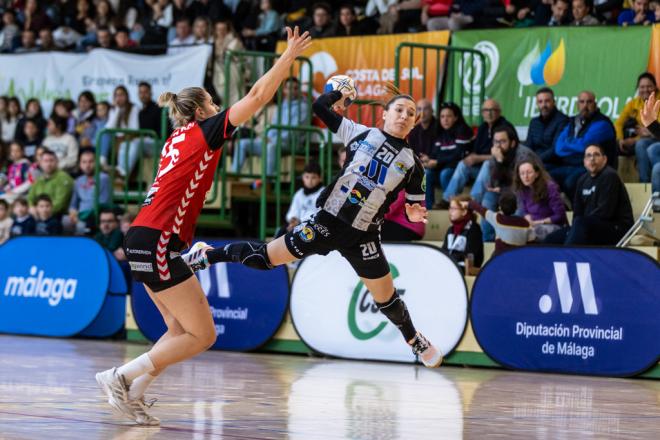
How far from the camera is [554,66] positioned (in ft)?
52.5

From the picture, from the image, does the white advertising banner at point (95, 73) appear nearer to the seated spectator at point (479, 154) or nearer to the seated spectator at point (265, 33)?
the seated spectator at point (265, 33)

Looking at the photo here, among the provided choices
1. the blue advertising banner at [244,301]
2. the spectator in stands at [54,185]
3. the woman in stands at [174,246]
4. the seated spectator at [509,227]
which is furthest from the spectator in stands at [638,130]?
the spectator in stands at [54,185]

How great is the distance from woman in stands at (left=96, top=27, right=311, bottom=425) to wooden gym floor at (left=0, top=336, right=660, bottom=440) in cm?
28

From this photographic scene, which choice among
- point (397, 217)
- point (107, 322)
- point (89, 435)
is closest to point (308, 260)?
point (397, 217)

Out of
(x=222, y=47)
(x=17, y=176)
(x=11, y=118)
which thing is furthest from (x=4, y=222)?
(x=222, y=47)

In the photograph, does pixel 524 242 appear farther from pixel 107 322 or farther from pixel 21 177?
pixel 21 177

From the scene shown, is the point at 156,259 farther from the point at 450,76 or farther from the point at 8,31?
the point at 8,31

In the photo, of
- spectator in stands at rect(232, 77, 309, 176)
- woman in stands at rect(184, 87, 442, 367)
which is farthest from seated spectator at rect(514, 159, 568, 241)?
woman in stands at rect(184, 87, 442, 367)

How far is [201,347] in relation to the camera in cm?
748

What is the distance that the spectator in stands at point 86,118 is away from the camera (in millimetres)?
20078

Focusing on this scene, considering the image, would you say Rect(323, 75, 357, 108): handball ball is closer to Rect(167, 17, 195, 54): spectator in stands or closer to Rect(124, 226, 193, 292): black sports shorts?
Rect(124, 226, 193, 292): black sports shorts

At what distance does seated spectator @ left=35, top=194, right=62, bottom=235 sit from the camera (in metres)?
17.7

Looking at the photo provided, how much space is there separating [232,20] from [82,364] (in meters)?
9.95

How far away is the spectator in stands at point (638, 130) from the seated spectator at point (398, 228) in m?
2.65
